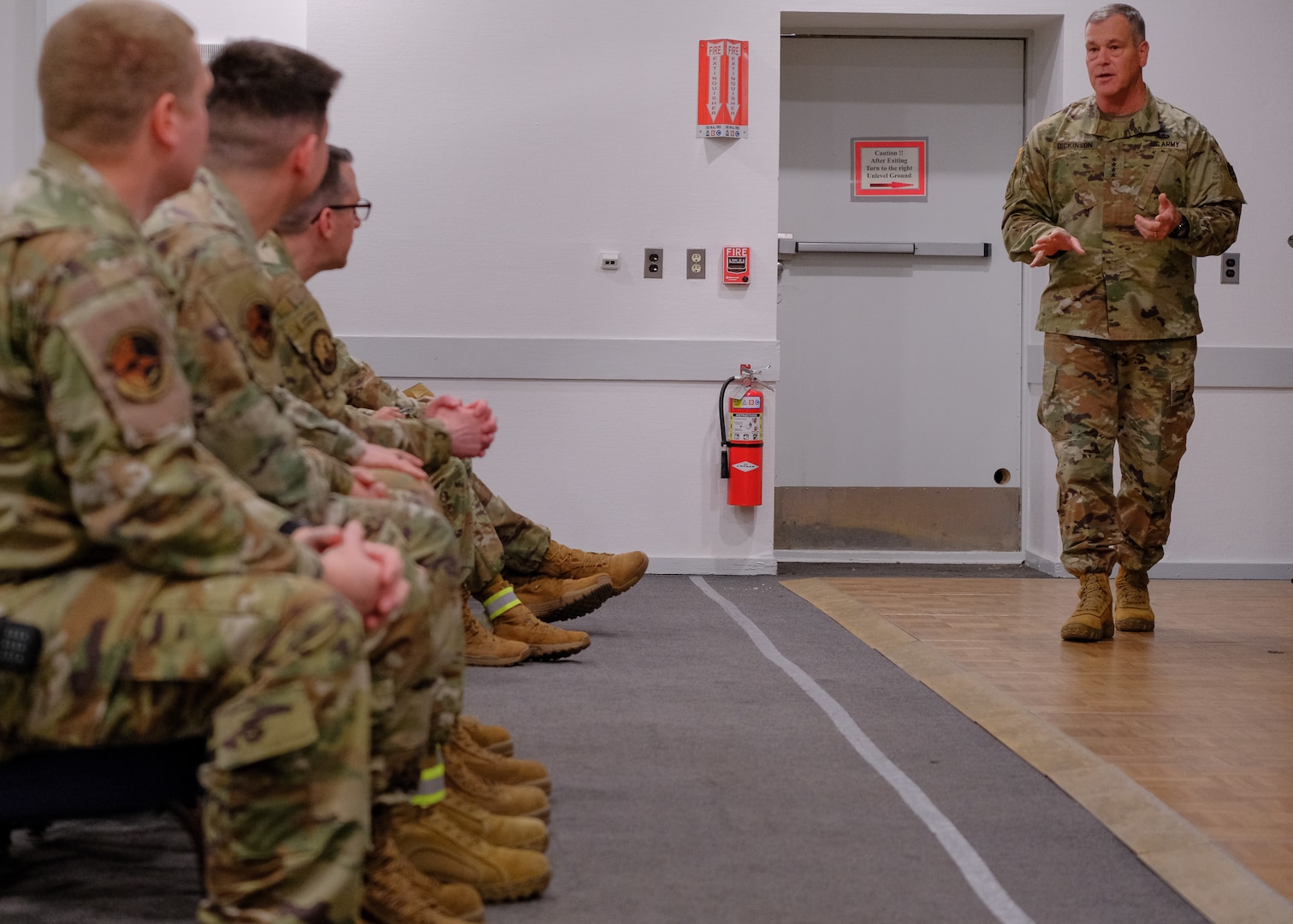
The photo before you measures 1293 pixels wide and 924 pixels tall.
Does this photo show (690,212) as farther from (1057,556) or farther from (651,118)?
(1057,556)

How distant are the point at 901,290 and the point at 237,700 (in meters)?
4.98

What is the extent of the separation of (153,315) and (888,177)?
499cm

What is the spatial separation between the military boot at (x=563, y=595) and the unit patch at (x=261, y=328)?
2075 mm

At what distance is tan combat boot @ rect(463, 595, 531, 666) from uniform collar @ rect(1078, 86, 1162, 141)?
2388mm

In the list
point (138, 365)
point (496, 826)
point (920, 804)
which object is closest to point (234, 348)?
point (138, 365)

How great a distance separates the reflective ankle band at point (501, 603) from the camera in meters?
3.57

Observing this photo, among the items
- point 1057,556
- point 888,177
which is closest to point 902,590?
point 1057,556

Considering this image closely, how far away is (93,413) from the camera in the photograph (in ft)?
4.01

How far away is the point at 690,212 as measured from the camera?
17.8 ft

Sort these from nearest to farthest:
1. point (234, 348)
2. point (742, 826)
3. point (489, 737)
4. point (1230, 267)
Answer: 1. point (234, 348)
2. point (742, 826)
3. point (489, 737)
4. point (1230, 267)

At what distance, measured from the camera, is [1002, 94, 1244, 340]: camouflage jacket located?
3936mm

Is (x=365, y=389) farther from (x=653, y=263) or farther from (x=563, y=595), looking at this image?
(x=653, y=263)

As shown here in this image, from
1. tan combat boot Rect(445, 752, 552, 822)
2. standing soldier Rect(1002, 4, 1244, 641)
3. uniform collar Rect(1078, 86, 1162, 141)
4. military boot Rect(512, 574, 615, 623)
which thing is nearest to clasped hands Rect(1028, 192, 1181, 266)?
standing soldier Rect(1002, 4, 1244, 641)

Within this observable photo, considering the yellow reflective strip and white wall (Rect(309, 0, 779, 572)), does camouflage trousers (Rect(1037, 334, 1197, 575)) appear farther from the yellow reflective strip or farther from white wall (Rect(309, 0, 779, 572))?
the yellow reflective strip
